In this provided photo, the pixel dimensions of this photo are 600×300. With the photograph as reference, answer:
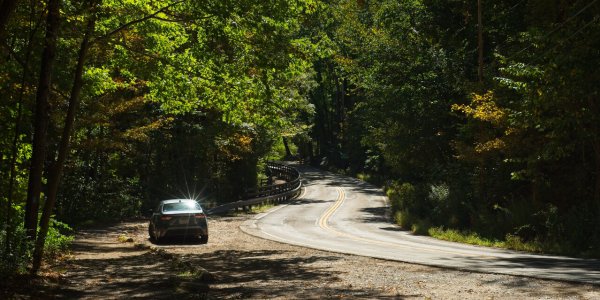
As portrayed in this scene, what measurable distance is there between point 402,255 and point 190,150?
75.5 feet

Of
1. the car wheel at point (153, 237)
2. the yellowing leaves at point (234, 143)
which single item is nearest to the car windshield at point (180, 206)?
the car wheel at point (153, 237)

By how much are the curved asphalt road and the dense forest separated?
8.01ft

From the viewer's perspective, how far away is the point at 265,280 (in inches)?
494

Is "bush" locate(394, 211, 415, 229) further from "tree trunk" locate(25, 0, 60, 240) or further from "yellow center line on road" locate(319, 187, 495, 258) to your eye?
"tree trunk" locate(25, 0, 60, 240)

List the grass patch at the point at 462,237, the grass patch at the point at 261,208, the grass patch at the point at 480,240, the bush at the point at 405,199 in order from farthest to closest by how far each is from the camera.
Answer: the grass patch at the point at 261,208, the bush at the point at 405,199, the grass patch at the point at 462,237, the grass patch at the point at 480,240

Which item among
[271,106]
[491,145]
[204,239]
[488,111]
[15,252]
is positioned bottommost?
[204,239]

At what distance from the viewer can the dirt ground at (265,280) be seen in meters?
10.3

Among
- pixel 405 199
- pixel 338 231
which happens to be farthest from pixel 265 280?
pixel 405 199

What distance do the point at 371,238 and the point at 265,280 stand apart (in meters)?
12.7

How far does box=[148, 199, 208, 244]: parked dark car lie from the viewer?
21.6 meters

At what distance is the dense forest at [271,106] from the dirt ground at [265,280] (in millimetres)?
1268

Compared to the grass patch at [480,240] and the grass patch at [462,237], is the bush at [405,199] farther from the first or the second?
the grass patch at [480,240]

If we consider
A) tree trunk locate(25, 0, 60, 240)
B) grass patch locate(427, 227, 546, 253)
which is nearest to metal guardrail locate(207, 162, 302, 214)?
grass patch locate(427, 227, 546, 253)

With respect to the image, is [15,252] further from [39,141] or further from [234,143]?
[234,143]
